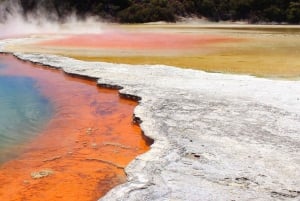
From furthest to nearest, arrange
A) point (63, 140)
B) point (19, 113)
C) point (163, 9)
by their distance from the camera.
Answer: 1. point (163, 9)
2. point (19, 113)
3. point (63, 140)

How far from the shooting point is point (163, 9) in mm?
67812

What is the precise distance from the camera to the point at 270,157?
741 cm

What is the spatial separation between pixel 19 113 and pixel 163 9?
191ft

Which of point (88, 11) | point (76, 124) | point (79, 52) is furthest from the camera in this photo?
point (88, 11)

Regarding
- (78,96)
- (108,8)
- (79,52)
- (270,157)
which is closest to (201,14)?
(108,8)

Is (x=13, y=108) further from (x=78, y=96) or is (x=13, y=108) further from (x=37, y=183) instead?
(x=37, y=183)

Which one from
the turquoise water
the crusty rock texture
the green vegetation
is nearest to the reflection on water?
the turquoise water

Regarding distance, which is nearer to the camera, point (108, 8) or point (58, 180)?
point (58, 180)

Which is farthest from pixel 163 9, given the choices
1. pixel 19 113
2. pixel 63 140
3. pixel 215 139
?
pixel 215 139

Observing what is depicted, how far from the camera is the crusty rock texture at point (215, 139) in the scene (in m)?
6.31

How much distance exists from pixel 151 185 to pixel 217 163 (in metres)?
1.36

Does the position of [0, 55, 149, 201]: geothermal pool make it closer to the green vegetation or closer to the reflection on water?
the reflection on water

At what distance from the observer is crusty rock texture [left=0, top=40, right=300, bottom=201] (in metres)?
6.31

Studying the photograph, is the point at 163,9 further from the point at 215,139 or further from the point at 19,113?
the point at 215,139
